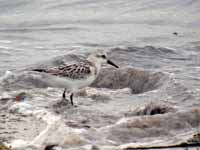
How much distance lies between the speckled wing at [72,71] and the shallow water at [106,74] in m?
0.44

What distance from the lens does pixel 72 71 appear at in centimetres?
887

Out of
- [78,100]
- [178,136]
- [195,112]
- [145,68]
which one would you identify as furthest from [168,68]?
[178,136]

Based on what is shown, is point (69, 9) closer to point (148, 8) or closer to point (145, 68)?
point (148, 8)

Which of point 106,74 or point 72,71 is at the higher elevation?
point 72,71

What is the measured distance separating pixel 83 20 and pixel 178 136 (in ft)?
35.9

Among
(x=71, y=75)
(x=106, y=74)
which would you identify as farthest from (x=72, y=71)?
(x=106, y=74)

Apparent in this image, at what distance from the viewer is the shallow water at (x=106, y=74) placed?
6875mm

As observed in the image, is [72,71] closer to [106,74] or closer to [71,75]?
[71,75]

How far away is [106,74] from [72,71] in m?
2.12

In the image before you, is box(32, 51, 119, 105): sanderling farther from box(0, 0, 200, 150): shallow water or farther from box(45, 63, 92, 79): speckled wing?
box(0, 0, 200, 150): shallow water

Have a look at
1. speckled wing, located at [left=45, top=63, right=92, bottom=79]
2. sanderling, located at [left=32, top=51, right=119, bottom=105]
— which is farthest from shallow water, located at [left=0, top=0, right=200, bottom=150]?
speckled wing, located at [left=45, top=63, right=92, bottom=79]

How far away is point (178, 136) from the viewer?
6.71 metres

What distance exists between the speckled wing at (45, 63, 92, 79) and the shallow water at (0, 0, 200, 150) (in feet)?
1.45

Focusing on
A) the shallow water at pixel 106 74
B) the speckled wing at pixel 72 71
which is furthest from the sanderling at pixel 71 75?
the shallow water at pixel 106 74
